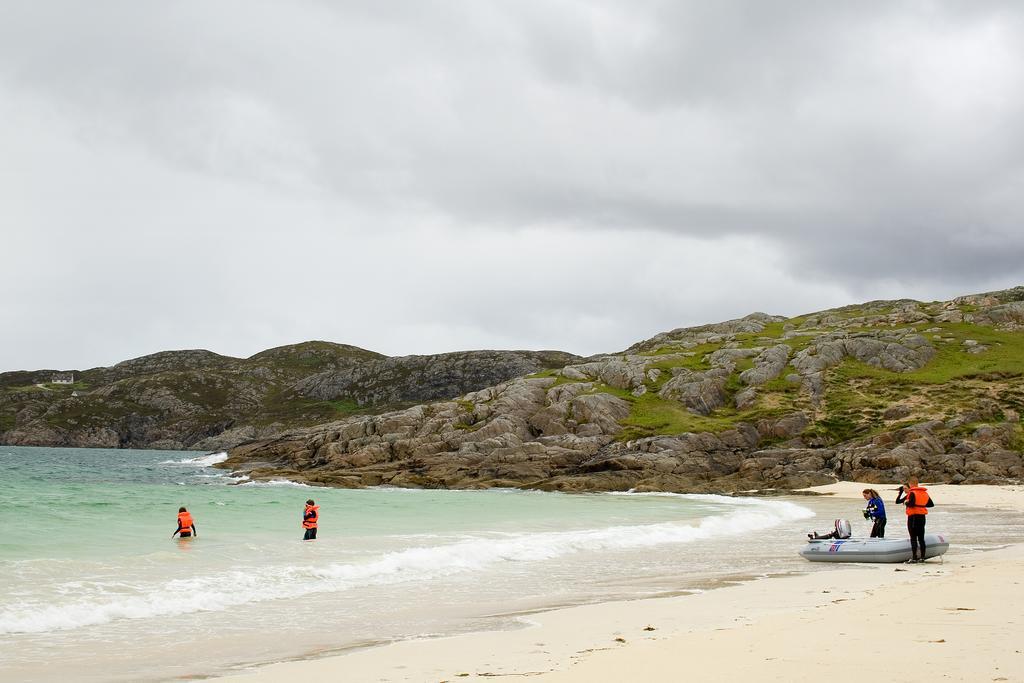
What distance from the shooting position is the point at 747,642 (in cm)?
989

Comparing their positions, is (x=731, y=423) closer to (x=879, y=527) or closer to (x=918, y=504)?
(x=879, y=527)

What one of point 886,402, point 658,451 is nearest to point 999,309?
point 886,402

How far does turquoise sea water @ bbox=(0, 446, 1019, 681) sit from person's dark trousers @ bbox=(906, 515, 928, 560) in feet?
9.51

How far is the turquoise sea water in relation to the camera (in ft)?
39.8

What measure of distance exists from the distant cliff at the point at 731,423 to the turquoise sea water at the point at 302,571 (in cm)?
2436

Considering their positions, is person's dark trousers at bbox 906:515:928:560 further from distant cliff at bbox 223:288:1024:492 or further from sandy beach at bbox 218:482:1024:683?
distant cliff at bbox 223:288:1024:492

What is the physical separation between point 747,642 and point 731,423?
64796 millimetres

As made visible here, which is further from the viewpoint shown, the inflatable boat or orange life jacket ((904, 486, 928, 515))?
the inflatable boat

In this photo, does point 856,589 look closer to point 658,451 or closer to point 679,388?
point 658,451

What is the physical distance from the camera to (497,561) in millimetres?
22109

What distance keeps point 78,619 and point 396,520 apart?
20.0m

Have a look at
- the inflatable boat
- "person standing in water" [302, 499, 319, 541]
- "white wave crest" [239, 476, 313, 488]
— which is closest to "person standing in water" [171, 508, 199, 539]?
"person standing in water" [302, 499, 319, 541]

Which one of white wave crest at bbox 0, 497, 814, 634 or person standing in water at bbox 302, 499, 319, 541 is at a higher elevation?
person standing in water at bbox 302, 499, 319, 541

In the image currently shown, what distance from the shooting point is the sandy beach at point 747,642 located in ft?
27.4
